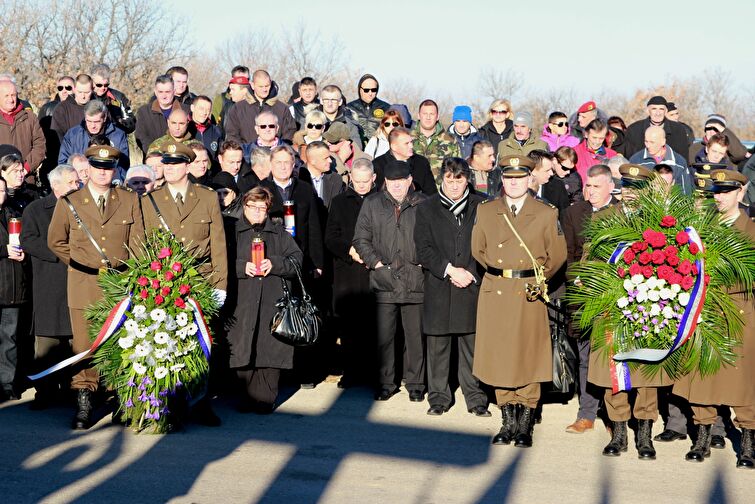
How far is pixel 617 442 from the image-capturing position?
26.7 feet

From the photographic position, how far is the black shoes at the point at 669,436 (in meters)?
8.63

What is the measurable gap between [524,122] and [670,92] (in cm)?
2631

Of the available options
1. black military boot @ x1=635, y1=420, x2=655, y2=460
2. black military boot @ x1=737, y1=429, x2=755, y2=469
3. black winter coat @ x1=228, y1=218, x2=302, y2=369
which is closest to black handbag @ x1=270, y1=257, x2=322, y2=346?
black winter coat @ x1=228, y1=218, x2=302, y2=369

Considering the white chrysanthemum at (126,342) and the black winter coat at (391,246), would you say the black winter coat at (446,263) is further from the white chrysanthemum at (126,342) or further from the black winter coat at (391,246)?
the white chrysanthemum at (126,342)

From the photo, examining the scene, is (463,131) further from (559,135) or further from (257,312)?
(257,312)

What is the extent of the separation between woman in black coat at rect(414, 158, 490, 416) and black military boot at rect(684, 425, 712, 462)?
194 centimetres

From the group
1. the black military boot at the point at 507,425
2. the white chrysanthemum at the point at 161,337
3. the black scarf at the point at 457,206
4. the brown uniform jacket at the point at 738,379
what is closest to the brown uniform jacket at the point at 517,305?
the black military boot at the point at 507,425

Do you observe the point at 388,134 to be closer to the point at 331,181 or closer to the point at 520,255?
the point at 331,181

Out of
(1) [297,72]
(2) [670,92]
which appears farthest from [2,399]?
(2) [670,92]

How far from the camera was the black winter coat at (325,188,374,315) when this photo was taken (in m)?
10.5

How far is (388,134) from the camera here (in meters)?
12.5

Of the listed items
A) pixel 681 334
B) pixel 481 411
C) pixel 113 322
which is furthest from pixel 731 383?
pixel 113 322

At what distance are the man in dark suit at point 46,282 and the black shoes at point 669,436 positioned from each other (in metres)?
4.89

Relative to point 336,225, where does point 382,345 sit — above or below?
below
